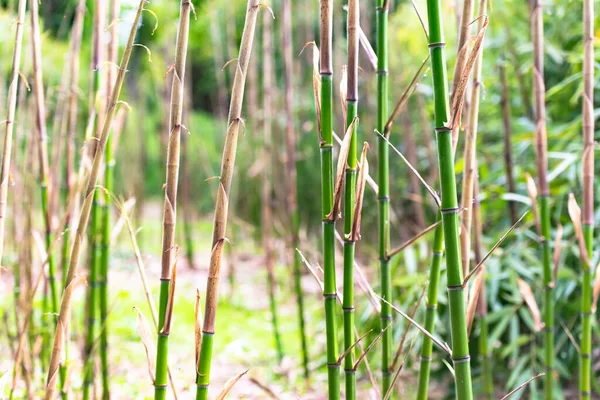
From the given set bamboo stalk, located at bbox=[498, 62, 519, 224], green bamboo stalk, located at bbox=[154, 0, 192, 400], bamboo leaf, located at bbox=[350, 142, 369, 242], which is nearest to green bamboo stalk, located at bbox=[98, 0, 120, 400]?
green bamboo stalk, located at bbox=[154, 0, 192, 400]

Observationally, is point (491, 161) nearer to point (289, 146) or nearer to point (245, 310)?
point (289, 146)

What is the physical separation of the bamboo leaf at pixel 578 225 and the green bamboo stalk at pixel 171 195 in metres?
0.53

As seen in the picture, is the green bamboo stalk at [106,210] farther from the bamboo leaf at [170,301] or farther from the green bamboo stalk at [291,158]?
the green bamboo stalk at [291,158]

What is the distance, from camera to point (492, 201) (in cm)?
170

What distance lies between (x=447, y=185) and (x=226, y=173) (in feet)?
0.62

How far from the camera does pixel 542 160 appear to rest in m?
0.92

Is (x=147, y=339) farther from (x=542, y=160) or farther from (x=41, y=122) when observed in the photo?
(x=542, y=160)

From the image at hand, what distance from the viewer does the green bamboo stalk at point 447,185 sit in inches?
19.9

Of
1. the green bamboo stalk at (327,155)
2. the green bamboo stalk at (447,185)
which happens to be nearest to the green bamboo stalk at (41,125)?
the green bamboo stalk at (327,155)

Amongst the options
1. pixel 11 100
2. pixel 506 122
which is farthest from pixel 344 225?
pixel 506 122

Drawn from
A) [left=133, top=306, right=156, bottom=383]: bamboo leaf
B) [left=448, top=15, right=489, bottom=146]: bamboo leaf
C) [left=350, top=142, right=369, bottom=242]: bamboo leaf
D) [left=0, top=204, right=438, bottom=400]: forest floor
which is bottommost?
[left=0, top=204, right=438, bottom=400]: forest floor

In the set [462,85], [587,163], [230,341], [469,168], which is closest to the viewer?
[462,85]

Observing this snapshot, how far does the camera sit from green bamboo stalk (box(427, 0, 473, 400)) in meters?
0.51

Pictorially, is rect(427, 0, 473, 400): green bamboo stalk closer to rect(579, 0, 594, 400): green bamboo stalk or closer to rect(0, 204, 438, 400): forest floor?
rect(0, 204, 438, 400): forest floor
